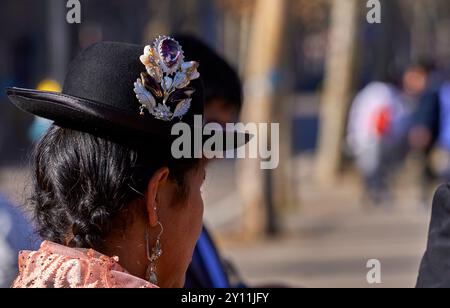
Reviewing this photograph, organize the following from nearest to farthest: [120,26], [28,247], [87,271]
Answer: [87,271]
[28,247]
[120,26]

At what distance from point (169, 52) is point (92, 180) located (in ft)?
1.08

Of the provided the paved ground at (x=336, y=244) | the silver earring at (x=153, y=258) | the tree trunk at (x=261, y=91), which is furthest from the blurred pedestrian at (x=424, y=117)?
the silver earring at (x=153, y=258)

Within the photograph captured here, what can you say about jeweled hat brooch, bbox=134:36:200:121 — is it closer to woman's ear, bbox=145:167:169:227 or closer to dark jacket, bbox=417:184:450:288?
woman's ear, bbox=145:167:169:227

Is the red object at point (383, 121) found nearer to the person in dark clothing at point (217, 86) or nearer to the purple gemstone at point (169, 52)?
the person in dark clothing at point (217, 86)

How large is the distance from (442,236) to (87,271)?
27.6 inches

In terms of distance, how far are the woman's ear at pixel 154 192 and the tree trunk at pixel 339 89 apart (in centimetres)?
1402

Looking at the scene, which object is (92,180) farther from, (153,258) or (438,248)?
(438,248)

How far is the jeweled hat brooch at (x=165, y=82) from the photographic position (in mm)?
1992

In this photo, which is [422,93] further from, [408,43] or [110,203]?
[408,43]

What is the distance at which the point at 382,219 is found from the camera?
12.6m

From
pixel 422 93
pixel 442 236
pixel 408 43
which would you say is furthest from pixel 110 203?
pixel 408 43

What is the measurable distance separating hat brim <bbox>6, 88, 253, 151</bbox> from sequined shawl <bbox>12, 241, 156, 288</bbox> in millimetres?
237

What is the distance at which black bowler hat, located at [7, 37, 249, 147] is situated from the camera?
1.94 metres

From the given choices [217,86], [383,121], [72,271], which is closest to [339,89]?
[383,121]
